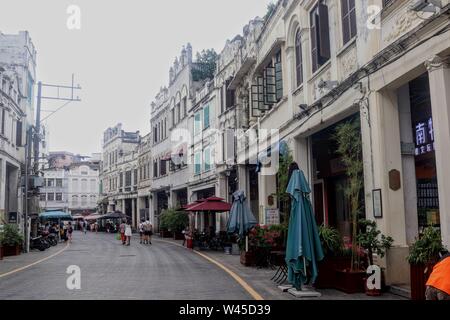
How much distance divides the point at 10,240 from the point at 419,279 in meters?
18.5

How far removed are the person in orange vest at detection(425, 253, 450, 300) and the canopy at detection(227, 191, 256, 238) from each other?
11924mm

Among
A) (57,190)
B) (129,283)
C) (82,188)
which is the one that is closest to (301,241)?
(129,283)

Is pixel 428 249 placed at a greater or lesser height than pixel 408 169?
lesser

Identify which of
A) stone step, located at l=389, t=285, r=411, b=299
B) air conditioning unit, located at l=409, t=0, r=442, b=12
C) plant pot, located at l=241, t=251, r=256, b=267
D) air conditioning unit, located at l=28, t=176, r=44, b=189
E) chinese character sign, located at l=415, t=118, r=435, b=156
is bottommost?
stone step, located at l=389, t=285, r=411, b=299

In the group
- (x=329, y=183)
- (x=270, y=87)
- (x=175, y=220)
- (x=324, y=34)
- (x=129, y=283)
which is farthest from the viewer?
(x=175, y=220)

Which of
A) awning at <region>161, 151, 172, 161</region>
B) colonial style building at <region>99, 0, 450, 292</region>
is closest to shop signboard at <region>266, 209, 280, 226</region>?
colonial style building at <region>99, 0, 450, 292</region>

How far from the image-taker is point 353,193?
10.5m

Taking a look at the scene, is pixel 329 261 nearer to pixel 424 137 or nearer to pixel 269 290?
pixel 269 290

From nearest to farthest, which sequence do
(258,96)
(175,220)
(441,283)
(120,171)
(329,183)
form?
(441,283)
(329,183)
(258,96)
(175,220)
(120,171)

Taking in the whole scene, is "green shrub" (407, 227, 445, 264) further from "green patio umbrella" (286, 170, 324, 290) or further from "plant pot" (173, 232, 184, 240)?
"plant pot" (173, 232, 184, 240)

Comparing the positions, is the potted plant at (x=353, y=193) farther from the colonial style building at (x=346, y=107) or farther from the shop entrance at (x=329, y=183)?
the shop entrance at (x=329, y=183)

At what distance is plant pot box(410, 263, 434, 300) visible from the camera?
25.1 ft

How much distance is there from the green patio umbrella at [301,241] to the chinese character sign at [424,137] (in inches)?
109
